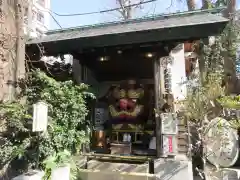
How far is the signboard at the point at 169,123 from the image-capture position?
5.76 metres

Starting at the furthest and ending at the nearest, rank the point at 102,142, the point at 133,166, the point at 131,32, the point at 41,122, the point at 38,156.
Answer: the point at 102,142 → the point at 133,166 → the point at 131,32 → the point at 38,156 → the point at 41,122

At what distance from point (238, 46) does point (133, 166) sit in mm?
8338

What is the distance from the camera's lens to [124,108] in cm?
742

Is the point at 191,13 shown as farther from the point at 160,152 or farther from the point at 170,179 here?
the point at 170,179

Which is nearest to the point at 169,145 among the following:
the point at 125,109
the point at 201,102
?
the point at 201,102

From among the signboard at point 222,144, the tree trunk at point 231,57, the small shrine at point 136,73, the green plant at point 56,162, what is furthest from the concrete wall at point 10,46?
the tree trunk at point 231,57

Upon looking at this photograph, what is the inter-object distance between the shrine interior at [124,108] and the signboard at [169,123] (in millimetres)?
1167

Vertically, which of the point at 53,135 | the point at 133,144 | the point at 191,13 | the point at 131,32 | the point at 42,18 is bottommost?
the point at 133,144

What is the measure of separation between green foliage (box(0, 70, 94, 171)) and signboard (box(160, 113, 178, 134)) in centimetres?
233

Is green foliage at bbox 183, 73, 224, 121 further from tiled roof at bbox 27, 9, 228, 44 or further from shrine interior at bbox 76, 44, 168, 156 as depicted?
tiled roof at bbox 27, 9, 228, 44

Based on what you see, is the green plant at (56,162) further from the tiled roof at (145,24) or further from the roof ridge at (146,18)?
the roof ridge at (146,18)

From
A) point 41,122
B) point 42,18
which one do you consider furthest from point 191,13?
point 42,18

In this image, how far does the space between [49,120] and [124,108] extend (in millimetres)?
2708

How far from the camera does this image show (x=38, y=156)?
5.26m
